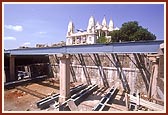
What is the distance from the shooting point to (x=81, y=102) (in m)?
9.82

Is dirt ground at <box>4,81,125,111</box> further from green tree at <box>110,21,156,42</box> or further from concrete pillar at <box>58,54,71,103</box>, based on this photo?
green tree at <box>110,21,156,42</box>

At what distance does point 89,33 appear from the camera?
39812mm

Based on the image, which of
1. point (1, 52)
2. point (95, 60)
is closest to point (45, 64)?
point (95, 60)

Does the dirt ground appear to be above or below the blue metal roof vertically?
below

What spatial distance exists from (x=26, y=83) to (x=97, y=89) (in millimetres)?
6359

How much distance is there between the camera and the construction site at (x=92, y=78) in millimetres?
8156

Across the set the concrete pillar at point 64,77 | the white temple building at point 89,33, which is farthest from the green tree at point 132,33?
the concrete pillar at point 64,77

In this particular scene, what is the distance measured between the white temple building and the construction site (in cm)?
2242

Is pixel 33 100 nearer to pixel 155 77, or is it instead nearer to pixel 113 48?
pixel 113 48

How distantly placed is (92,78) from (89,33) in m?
26.8

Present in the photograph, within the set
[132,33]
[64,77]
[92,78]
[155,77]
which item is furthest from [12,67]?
[132,33]

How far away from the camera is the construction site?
8156mm

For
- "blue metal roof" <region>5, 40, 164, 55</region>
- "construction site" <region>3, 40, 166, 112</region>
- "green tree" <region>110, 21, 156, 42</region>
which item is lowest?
"construction site" <region>3, 40, 166, 112</region>

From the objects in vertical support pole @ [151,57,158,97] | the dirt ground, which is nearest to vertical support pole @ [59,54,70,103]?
the dirt ground
